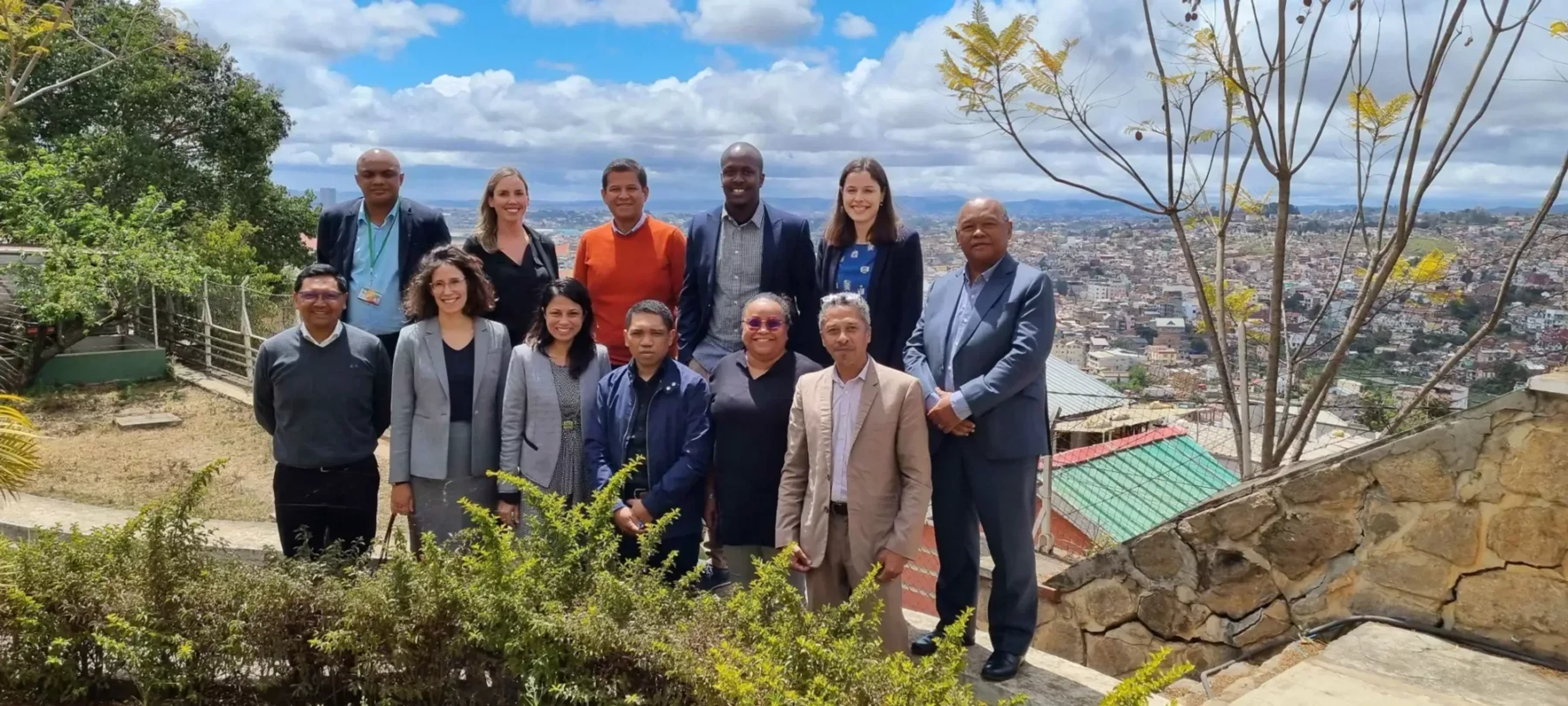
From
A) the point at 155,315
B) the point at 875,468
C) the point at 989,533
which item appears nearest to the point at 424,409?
the point at 875,468

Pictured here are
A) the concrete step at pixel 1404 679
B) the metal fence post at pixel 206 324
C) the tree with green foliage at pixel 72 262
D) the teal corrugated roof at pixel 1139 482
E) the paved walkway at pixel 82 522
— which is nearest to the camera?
the concrete step at pixel 1404 679

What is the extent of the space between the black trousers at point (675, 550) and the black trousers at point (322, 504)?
947 mm

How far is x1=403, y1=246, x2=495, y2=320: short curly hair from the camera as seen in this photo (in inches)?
145

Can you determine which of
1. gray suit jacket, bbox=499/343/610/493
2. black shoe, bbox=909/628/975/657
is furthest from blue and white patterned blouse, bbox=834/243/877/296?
black shoe, bbox=909/628/975/657

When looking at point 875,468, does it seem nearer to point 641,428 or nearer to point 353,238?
point 641,428

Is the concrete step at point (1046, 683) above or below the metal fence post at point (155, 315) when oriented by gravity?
below

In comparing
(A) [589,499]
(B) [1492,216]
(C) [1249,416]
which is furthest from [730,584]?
(B) [1492,216]

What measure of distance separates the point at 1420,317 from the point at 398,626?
5293mm

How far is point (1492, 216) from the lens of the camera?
218 inches

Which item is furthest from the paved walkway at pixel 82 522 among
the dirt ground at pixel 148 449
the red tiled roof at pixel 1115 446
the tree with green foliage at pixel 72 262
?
the tree with green foliage at pixel 72 262

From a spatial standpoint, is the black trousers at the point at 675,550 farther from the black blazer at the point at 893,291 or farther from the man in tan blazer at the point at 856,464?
the black blazer at the point at 893,291

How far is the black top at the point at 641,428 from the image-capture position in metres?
3.56

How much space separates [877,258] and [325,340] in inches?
81.9

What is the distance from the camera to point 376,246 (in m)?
4.18
